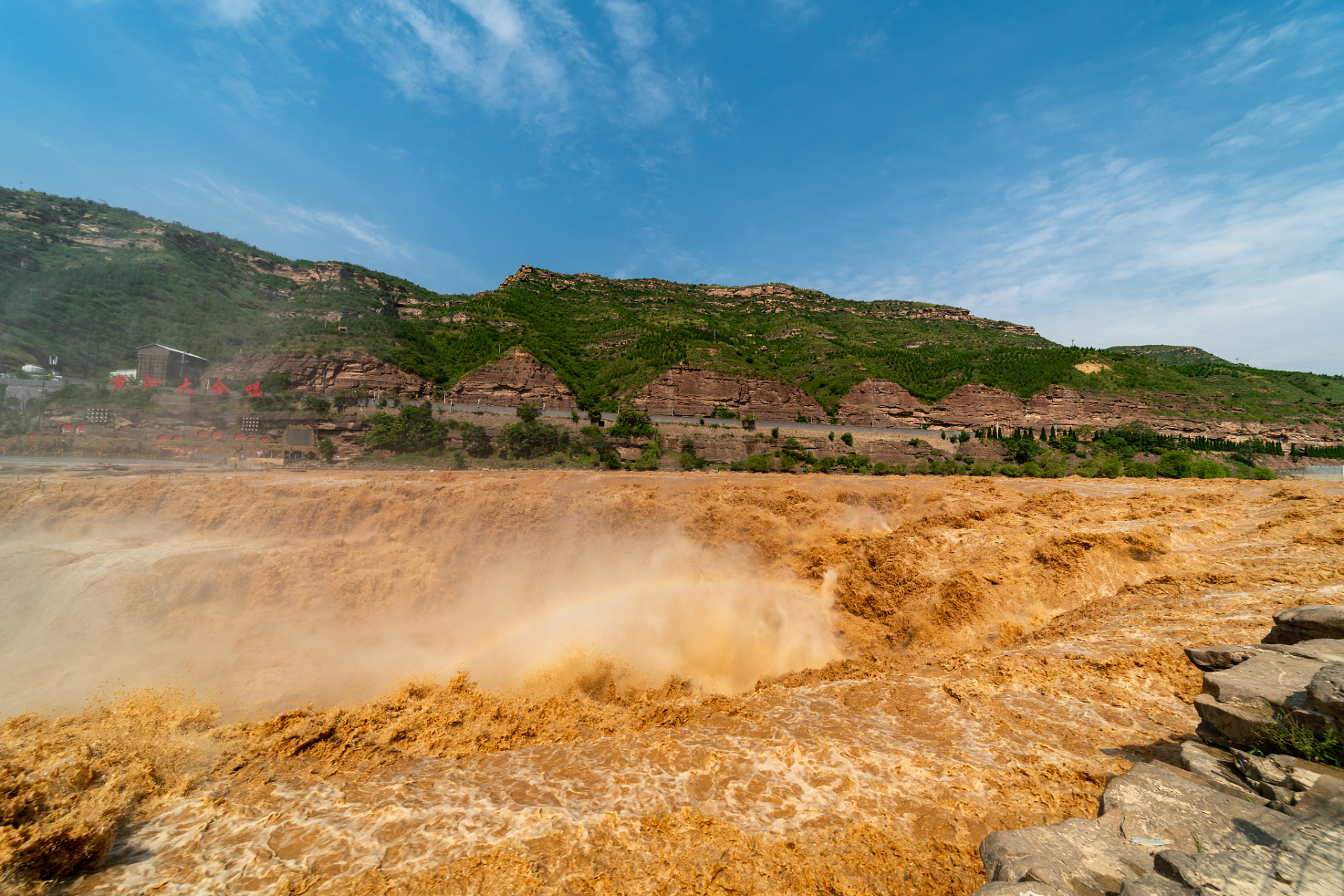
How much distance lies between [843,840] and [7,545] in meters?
22.3

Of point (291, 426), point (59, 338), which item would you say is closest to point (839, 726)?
point (291, 426)

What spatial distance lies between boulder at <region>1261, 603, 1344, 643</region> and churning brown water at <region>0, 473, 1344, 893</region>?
1381 millimetres

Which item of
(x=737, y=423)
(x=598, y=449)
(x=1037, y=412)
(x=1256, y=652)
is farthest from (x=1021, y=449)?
(x=1256, y=652)

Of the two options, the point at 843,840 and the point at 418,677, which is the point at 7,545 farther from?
the point at 843,840

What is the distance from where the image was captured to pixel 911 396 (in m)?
73.6

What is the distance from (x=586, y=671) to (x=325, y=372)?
2498 inches

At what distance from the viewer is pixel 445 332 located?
8231cm

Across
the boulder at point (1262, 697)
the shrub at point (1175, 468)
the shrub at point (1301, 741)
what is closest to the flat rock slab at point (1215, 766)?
the boulder at point (1262, 697)

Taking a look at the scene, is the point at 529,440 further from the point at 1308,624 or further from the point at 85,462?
the point at 1308,624

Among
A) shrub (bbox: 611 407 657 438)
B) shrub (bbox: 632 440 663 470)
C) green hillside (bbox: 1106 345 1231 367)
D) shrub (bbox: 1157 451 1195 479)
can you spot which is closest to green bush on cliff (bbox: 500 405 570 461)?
shrub (bbox: 611 407 657 438)

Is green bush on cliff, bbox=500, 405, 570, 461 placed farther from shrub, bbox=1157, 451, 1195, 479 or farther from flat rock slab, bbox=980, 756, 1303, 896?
shrub, bbox=1157, 451, 1195, 479

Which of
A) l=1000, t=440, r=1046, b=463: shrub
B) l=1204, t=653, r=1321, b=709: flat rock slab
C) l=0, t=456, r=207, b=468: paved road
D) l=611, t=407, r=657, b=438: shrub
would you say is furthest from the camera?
l=1000, t=440, r=1046, b=463: shrub

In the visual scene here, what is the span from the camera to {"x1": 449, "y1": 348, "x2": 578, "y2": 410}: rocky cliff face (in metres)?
62.1

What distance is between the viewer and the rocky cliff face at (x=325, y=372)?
5394cm
